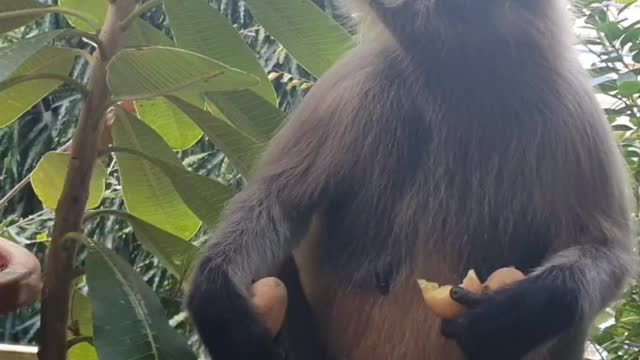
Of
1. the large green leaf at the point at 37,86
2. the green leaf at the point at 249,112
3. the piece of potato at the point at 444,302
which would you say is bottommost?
the piece of potato at the point at 444,302

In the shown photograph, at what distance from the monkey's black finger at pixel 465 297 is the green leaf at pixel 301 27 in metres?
0.52

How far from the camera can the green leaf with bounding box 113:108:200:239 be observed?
1634 millimetres

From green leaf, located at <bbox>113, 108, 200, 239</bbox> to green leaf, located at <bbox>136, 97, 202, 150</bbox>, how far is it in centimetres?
11

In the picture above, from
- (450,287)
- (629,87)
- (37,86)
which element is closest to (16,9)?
(37,86)

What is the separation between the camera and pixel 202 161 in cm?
336

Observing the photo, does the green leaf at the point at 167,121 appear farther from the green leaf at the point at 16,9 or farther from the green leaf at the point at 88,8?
the green leaf at the point at 16,9

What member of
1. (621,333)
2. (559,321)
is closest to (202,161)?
(621,333)

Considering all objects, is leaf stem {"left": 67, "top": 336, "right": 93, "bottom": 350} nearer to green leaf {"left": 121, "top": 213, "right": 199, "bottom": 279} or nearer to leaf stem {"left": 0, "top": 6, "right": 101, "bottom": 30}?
green leaf {"left": 121, "top": 213, "right": 199, "bottom": 279}

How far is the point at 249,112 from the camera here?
160 centimetres

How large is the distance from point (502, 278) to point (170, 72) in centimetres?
52

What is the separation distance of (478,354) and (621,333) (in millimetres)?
859

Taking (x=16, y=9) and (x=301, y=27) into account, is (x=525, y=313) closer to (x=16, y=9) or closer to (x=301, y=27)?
(x=301, y=27)

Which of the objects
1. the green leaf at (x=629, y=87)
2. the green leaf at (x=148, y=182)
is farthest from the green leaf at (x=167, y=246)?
the green leaf at (x=629, y=87)

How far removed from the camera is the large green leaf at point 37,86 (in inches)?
60.7
